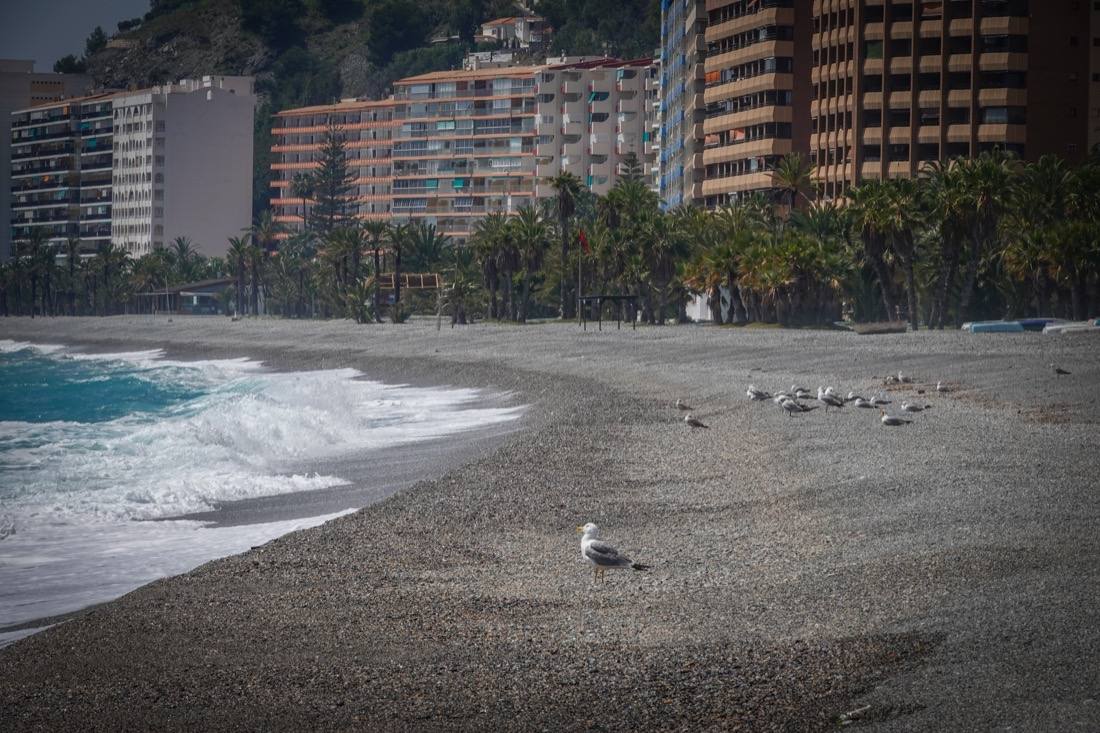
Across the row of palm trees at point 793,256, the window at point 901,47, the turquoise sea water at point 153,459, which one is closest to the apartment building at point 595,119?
the row of palm trees at point 793,256

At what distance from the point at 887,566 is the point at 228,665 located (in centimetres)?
675

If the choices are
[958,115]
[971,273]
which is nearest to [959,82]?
[958,115]

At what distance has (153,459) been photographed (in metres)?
35.9

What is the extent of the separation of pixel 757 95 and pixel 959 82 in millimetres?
17472

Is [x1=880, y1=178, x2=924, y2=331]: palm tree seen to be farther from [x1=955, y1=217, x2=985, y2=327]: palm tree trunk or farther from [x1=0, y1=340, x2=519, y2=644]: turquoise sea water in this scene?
[x1=0, y1=340, x2=519, y2=644]: turquoise sea water

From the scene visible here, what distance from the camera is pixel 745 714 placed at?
1112cm

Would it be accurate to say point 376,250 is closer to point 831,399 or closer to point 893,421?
point 831,399

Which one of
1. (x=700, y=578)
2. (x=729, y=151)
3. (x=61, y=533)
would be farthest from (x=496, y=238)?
(x=700, y=578)

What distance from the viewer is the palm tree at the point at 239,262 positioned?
527ft

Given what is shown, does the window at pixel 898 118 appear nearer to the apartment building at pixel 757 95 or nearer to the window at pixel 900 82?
the window at pixel 900 82

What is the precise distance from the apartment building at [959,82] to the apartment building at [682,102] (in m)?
22.2

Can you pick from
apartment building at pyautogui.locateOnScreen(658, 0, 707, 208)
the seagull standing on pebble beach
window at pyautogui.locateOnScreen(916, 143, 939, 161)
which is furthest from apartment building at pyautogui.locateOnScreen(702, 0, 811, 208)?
the seagull standing on pebble beach

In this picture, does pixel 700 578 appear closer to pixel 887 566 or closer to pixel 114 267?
pixel 887 566

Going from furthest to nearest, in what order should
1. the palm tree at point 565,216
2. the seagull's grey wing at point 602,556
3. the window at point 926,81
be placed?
1. the window at point 926,81
2. the palm tree at point 565,216
3. the seagull's grey wing at point 602,556
